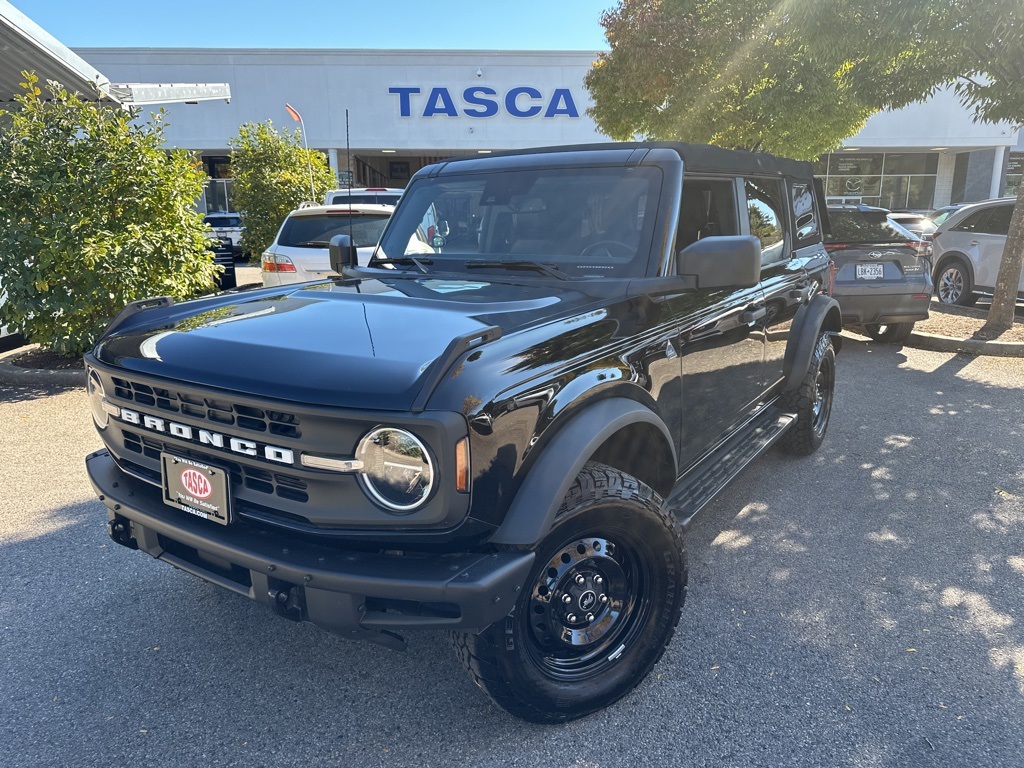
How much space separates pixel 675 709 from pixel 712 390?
143cm

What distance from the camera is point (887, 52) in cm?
749

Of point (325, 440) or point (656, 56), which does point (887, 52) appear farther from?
point (325, 440)

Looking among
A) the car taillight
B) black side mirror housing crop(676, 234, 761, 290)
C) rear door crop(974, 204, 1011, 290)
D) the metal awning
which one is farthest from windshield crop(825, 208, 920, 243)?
the metal awning

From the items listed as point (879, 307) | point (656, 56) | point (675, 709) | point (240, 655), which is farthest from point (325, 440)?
point (656, 56)

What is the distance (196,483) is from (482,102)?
88.1 feet

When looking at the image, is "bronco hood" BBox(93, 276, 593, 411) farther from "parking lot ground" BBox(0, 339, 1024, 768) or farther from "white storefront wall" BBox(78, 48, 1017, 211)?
"white storefront wall" BBox(78, 48, 1017, 211)

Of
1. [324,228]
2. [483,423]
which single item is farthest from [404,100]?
[483,423]

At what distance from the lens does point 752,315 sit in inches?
146

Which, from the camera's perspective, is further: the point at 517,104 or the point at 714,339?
the point at 517,104

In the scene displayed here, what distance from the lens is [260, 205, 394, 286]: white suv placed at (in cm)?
827

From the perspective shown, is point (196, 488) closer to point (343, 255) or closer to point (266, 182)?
point (343, 255)

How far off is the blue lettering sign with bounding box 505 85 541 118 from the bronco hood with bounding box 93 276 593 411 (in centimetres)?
2581

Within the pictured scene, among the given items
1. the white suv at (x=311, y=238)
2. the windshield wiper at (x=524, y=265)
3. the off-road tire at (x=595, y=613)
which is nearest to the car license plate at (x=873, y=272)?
the white suv at (x=311, y=238)

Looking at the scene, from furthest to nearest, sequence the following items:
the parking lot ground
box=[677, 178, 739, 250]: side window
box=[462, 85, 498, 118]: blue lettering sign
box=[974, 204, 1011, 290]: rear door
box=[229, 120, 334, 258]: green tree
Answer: box=[462, 85, 498, 118]: blue lettering sign → box=[229, 120, 334, 258]: green tree → box=[974, 204, 1011, 290]: rear door → box=[677, 178, 739, 250]: side window → the parking lot ground
